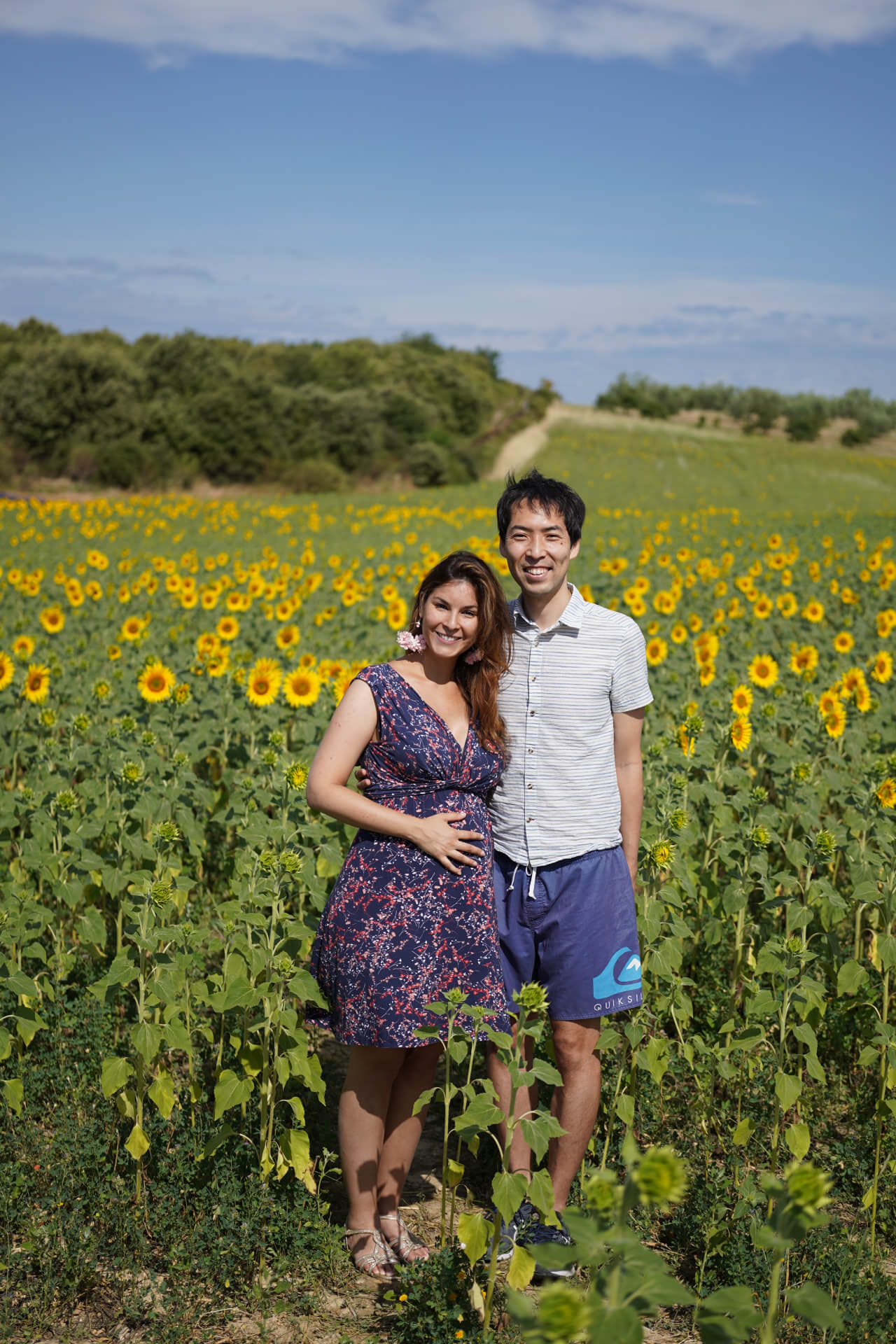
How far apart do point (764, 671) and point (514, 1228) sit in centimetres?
456

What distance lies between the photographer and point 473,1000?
298 centimetres

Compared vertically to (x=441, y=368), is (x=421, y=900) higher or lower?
lower

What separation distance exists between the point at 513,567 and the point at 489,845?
2.72 feet

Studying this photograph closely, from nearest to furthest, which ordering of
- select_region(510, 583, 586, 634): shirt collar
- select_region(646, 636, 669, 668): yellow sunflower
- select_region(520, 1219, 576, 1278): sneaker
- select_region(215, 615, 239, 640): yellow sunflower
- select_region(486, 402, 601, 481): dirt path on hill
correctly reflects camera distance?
select_region(520, 1219, 576, 1278): sneaker, select_region(510, 583, 586, 634): shirt collar, select_region(646, 636, 669, 668): yellow sunflower, select_region(215, 615, 239, 640): yellow sunflower, select_region(486, 402, 601, 481): dirt path on hill

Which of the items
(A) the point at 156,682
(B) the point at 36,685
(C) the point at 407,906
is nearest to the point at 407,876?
(C) the point at 407,906

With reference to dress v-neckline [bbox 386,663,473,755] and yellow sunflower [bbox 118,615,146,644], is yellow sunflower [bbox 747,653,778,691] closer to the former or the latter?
dress v-neckline [bbox 386,663,473,755]

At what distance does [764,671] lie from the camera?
6879mm

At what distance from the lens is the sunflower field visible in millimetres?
3039

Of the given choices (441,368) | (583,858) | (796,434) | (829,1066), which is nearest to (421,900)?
(583,858)

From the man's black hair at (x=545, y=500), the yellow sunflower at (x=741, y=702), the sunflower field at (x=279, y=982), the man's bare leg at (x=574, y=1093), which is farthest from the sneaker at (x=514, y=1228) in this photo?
the yellow sunflower at (x=741, y=702)

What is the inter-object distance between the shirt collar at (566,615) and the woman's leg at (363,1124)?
1.31 meters

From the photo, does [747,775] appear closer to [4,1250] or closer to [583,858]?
[583,858]

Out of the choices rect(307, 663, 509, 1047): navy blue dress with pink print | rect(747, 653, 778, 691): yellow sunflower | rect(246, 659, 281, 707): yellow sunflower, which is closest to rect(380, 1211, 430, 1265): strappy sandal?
rect(307, 663, 509, 1047): navy blue dress with pink print

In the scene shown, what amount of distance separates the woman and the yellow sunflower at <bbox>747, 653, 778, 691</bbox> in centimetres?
410
